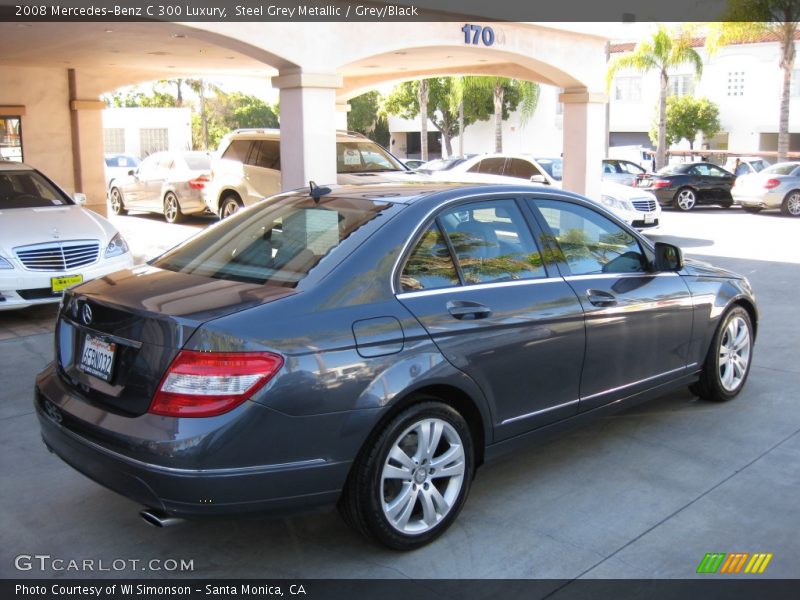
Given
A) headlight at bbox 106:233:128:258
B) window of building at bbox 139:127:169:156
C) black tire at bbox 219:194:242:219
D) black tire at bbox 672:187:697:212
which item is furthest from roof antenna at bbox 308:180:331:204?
window of building at bbox 139:127:169:156

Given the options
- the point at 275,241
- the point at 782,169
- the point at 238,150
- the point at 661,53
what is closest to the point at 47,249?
the point at 275,241

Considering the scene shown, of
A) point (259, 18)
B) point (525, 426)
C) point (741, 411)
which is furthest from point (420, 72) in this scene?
point (525, 426)

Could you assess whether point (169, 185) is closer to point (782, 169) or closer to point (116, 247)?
point (116, 247)

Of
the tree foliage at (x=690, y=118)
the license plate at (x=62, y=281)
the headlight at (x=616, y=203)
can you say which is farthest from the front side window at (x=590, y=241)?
the tree foliage at (x=690, y=118)

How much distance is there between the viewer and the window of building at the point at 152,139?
42656 mm

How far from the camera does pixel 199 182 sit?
17.8 meters

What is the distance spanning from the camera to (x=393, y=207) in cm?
425

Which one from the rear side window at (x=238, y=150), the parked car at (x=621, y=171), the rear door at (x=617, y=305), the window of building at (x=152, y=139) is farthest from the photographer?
the window of building at (x=152, y=139)

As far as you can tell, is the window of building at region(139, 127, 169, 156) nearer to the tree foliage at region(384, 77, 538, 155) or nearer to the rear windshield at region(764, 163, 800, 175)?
the tree foliage at region(384, 77, 538, 155)

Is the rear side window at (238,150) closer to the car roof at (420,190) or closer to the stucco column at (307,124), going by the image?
the stucco column at (307,124)

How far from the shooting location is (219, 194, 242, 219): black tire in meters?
16.0

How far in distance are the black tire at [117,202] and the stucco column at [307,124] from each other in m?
11.0

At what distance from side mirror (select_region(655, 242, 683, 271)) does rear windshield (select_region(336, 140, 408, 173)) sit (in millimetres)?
9363

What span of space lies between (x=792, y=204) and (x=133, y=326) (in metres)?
21.1
